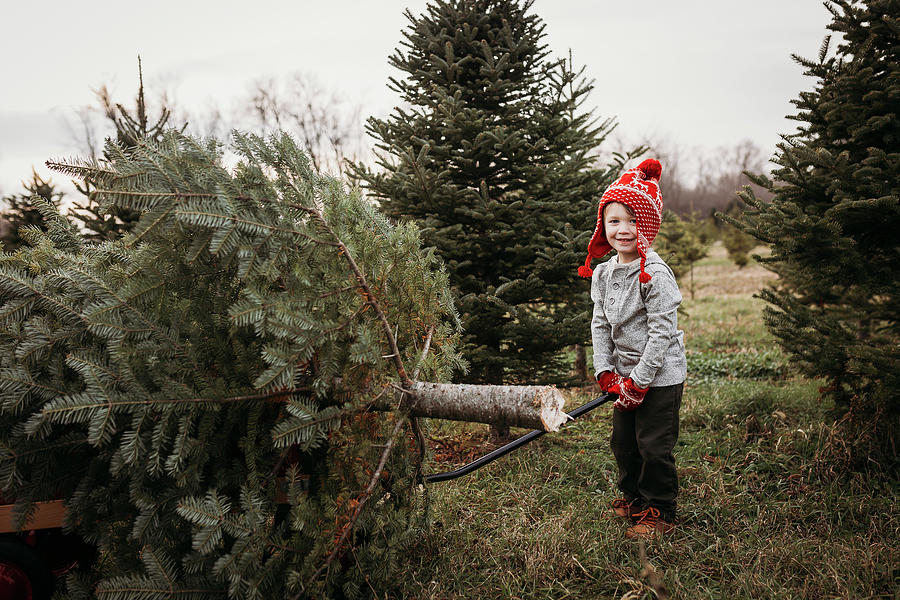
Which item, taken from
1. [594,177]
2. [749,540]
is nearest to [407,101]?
[594,177]

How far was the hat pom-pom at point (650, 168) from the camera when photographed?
3.13 meters

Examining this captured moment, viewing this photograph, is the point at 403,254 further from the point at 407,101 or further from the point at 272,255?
the point at 407,101

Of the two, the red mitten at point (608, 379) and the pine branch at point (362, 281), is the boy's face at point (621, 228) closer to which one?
the red mitten at point (608, 379)

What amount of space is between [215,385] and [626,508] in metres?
2.60

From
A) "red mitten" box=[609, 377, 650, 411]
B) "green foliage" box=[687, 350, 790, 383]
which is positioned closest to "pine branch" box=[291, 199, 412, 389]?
"red mitten" box=[609, 377, 650, 411]

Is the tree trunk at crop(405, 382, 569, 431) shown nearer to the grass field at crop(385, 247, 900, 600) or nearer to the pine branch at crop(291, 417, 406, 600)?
the pine branch at crop(291, 417, 406, 600)

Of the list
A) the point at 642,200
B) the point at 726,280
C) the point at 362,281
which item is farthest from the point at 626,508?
the point at 726,280

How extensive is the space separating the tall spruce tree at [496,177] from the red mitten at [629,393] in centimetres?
121

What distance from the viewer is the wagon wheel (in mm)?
2311

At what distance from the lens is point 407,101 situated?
4828 millimetres

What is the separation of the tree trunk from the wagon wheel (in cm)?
187

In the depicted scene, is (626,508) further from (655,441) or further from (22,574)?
(22,574)

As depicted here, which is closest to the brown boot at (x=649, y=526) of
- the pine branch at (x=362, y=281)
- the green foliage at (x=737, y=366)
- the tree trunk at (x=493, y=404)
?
the tree trunk at (x=493, y=404)

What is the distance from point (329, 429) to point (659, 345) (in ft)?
6.08
